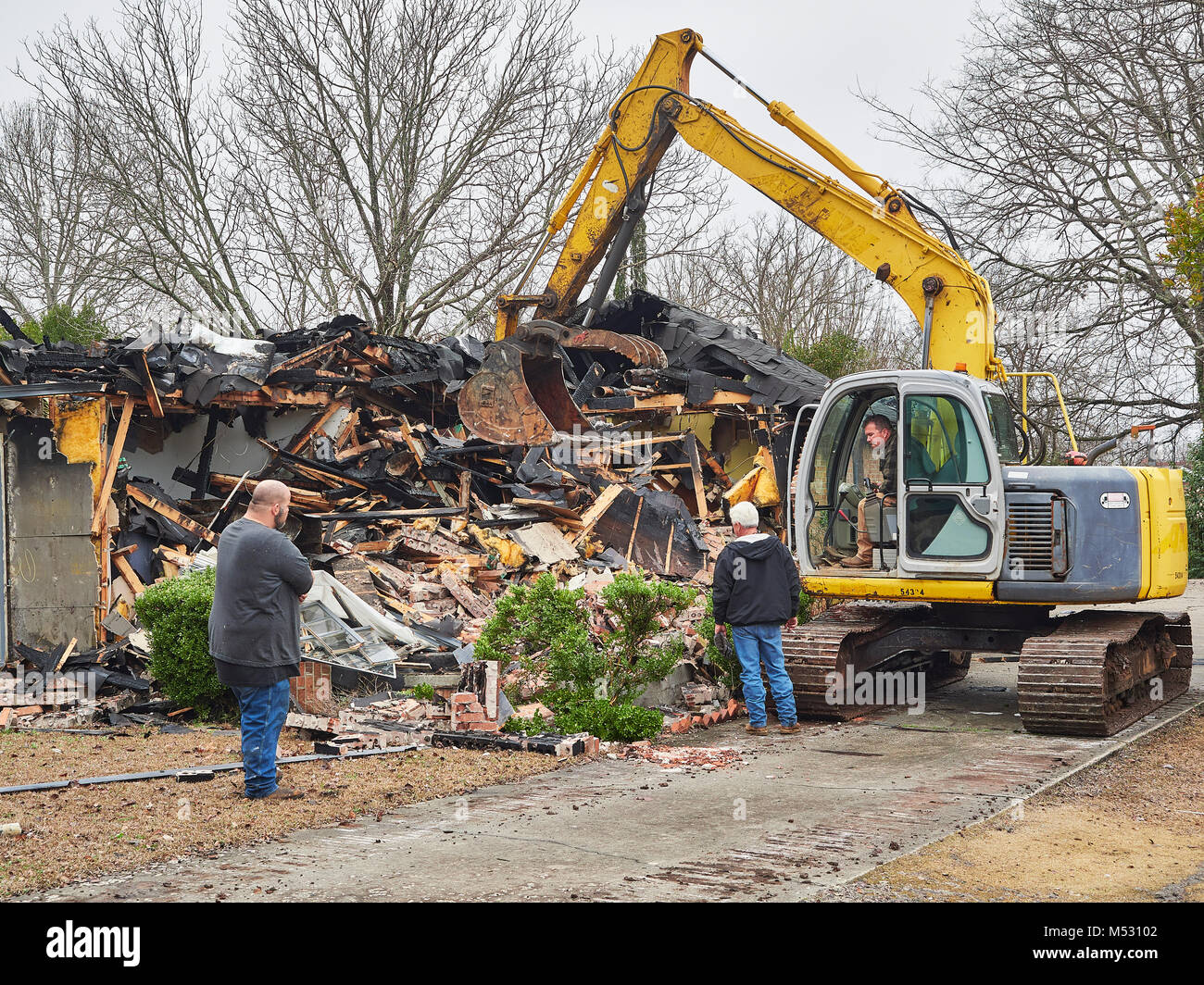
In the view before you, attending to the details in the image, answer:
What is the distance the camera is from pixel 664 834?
616 cm

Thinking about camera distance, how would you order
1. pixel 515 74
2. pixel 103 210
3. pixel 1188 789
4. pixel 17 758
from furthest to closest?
pixel 103 210
pixel 515 74
pixel 17 758
pixel 1188 789

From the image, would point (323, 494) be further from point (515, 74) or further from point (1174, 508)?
point (515, 74)

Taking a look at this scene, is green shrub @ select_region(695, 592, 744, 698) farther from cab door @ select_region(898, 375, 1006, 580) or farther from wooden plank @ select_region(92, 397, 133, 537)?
wooden plank @ select_region(92, 397, 133, 537)

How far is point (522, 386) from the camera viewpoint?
13.2 metres

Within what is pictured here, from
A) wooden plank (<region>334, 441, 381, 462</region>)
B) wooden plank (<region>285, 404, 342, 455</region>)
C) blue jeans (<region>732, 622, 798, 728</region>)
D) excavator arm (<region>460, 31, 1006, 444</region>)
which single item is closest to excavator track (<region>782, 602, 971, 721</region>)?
blue jeans (<region>732, 622, 798, 728</region>)

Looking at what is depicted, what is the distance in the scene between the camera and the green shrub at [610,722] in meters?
8.77

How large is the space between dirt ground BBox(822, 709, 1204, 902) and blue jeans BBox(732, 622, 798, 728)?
2.36 m

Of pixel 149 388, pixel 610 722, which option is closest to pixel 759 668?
pixel 610 722

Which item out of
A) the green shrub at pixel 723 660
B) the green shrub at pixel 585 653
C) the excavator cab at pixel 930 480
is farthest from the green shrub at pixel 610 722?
the excavator cab at pixel 930 480

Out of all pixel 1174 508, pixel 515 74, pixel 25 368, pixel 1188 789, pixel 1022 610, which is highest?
pixel 515 74

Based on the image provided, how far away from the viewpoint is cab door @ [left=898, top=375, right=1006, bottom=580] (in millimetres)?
9383

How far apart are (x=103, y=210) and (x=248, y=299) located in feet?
13.5

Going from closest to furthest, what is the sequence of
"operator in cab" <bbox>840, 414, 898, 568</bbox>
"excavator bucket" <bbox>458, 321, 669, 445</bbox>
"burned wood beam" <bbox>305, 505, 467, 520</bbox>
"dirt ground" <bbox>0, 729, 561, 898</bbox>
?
"dirt ground" <bbox>0, 729, 561, 898</bbox>, "operator in cab" <bbox>840, 414, 898, 568</bbox>, "excavator bucket" <bbox>458, 321, 669, 445</bbox>, "burned wood beam" <bbox>305, 505, 467, 520</bbox>

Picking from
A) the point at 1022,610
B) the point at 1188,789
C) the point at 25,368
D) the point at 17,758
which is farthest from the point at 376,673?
the point at 1188,789
